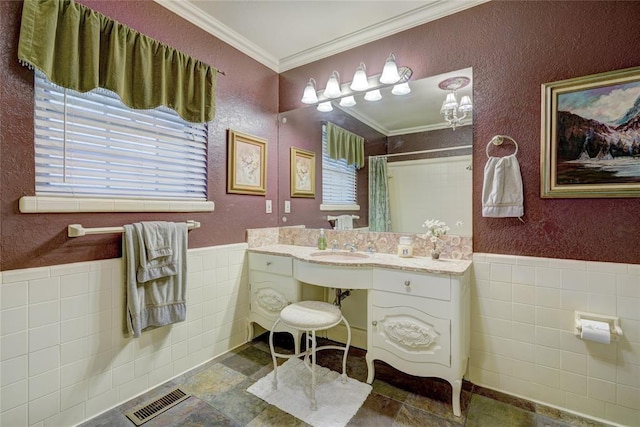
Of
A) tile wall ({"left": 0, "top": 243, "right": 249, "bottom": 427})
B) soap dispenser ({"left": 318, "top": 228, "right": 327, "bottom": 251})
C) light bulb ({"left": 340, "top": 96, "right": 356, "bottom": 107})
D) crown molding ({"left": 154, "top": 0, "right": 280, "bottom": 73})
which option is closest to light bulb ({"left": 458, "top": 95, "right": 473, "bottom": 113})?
light bulb ({"left": 340, "top": 96, "right": 356, "bottom": 107})

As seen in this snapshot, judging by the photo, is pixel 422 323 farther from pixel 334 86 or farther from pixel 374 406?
pixel 334 86

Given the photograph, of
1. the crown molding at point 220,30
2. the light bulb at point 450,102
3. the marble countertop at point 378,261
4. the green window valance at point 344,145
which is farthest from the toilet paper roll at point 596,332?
the crown molding at point 220,30

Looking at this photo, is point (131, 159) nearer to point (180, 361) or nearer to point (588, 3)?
point (180, 361)

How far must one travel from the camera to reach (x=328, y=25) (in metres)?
2.11

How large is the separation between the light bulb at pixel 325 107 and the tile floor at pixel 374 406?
205 centimetres

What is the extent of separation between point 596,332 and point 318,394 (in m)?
1.50

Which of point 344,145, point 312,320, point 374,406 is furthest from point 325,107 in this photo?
point 374,406

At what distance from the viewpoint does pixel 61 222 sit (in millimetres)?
1425

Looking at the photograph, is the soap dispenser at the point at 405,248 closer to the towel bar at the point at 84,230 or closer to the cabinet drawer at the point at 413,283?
the cabinet drawer at the point at 413,283

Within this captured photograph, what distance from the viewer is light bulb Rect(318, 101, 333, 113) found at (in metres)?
2.44

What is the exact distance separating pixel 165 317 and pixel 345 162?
5.69 ft

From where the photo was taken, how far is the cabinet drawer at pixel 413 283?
155 centimetres

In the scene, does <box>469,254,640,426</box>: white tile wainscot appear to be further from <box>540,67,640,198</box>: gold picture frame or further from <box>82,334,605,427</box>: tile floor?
<box>540,67,640,198</box>: gold picture frame

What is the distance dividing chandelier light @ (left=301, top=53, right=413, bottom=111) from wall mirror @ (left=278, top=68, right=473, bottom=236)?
0.04 meters
